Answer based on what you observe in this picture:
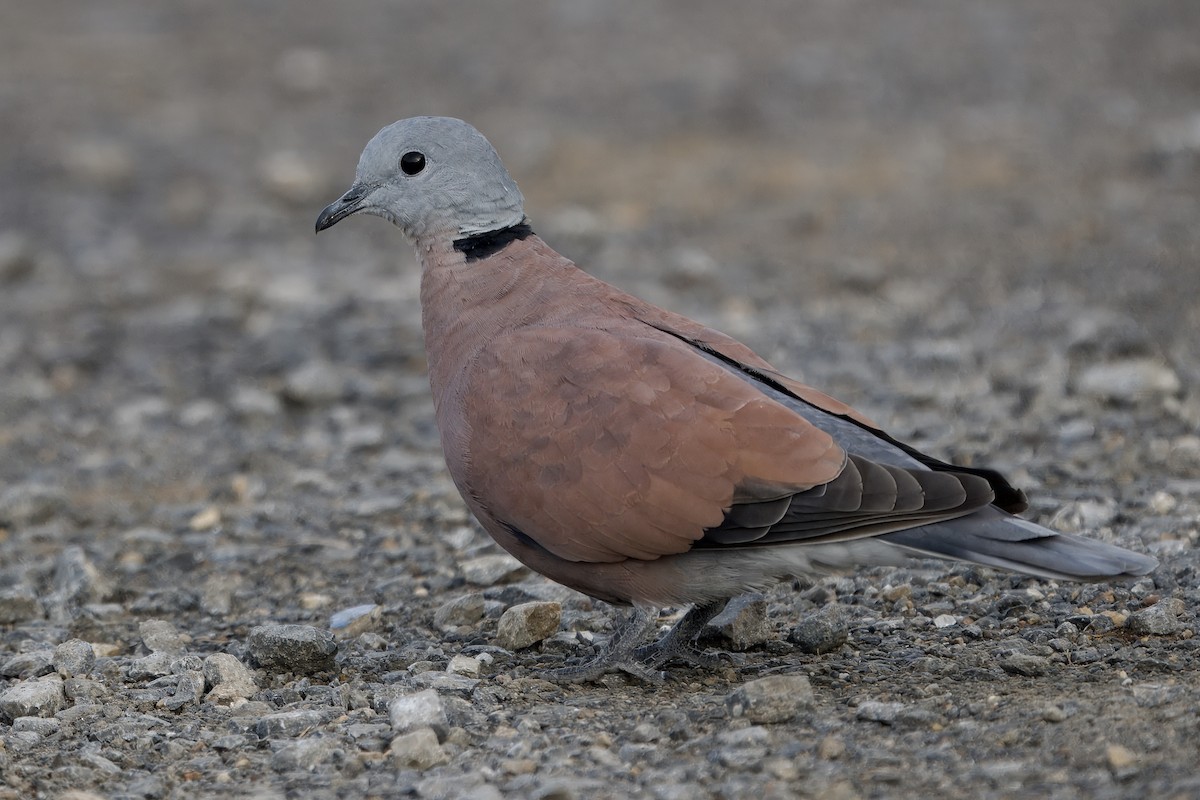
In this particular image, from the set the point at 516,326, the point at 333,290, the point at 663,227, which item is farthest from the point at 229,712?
the point at 663,227

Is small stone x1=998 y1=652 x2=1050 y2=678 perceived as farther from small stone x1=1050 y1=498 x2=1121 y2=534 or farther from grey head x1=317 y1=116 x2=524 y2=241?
grey head x1=317 y1=116 x2=524 y2=241

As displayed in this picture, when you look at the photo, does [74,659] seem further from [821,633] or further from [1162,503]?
[1162,503]

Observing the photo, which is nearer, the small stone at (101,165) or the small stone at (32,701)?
the small stone at (32,701)

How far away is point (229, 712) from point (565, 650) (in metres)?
1.12

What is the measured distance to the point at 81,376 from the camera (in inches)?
335

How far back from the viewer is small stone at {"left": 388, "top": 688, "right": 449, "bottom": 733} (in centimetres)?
399

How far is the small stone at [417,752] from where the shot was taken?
151 inches

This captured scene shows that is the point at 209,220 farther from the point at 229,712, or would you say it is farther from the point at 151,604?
the point at 229,712

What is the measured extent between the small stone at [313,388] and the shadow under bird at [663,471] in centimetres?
305

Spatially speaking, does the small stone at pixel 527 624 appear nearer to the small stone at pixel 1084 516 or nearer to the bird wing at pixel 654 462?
the bird wing at pixel 654 462

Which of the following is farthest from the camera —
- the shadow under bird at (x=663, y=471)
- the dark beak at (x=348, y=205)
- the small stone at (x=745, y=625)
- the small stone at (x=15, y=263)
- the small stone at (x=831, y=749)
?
the small stone at (x=15, y=263)

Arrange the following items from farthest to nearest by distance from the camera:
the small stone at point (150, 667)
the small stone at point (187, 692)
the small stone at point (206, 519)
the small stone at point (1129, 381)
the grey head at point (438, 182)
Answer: the small stone at point (1129, 381), the small stone at point (206, 519), the grey head at point (438, 182), the small stone at point (150, 667), the small stone at point (187, 692)

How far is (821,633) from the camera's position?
4.66 m

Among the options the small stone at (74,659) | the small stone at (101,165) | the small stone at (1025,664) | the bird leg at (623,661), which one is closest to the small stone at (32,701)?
the small stone at (74,659)
